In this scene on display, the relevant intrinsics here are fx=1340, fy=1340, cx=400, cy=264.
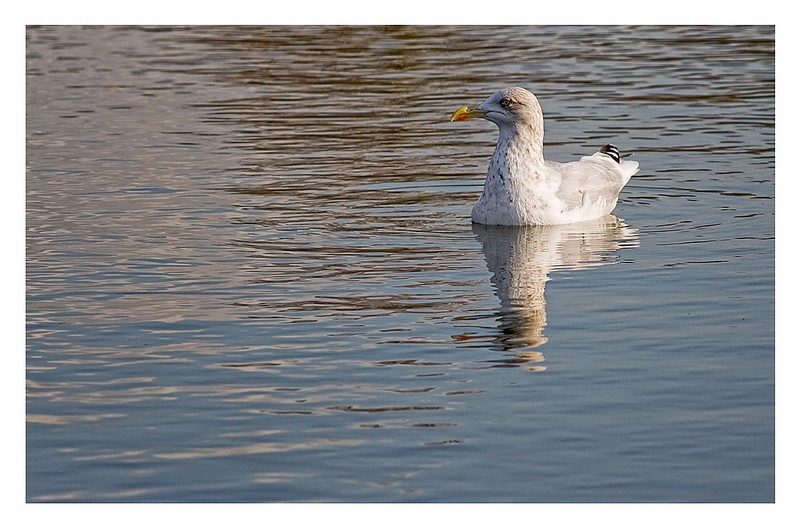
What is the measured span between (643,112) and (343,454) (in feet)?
48.4

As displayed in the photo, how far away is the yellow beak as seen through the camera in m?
14.1

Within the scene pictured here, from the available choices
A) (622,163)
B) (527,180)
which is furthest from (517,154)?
(622,163)

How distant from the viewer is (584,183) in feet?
48.1

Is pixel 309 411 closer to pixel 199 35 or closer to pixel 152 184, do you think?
pixel 152 184

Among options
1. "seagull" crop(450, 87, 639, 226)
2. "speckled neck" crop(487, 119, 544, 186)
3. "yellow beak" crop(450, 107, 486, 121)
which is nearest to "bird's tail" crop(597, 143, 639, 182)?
"seagull" crop(450, 87, 639, 226)

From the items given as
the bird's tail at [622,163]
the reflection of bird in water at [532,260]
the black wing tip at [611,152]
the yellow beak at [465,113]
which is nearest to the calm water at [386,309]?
the reflection of bird in water at [532,260]

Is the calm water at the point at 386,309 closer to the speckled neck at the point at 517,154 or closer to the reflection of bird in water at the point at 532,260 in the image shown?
the reflection of bird in water at the point at 532,260

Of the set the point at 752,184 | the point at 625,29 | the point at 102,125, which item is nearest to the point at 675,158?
the point at 752,184

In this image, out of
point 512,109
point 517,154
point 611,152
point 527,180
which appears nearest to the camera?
point 527,180

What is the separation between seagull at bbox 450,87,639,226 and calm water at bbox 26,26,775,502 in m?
0.26

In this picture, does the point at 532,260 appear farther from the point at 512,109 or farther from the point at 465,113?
the point at 512,109

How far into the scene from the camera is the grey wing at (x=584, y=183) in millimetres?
14477

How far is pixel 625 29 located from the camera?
33.2 metres

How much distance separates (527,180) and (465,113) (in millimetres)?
973
